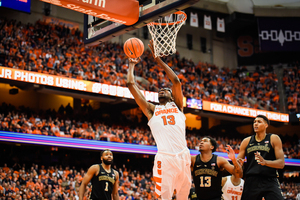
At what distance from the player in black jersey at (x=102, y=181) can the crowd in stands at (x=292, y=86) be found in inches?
875

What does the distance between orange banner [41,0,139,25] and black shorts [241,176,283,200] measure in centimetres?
334

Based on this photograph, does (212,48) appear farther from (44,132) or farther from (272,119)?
(44,132)

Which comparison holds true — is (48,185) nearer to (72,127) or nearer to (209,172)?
(72,127)

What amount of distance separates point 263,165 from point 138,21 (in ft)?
10.5

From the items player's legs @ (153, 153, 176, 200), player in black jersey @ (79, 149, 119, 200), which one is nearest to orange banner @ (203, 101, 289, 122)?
player in black jersey @ (79, 149, 119, 200)

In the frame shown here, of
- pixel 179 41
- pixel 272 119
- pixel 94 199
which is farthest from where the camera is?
pixel 179 41

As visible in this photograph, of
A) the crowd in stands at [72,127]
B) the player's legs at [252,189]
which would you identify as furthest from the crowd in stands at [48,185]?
the player's legs at [252,189]

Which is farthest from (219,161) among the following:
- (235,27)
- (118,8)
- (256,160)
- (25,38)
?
(235,27)

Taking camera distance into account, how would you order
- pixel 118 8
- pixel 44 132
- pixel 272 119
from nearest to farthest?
pixel 118 8 < pixel 44 132 < pixel 272 119

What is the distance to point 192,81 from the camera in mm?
24453

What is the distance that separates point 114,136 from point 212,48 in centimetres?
1628

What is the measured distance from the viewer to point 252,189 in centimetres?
519

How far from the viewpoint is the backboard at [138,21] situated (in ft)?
18.2

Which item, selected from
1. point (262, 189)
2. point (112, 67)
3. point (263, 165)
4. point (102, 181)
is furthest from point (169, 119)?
point (112, 67)
